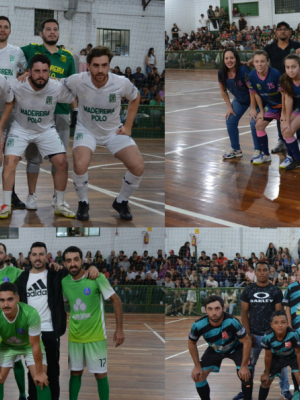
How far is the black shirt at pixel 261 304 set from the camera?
4.69 m

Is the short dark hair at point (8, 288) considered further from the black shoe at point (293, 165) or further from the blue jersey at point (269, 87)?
the blue jersey at point (269, 87)

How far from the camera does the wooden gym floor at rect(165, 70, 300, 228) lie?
498 cm

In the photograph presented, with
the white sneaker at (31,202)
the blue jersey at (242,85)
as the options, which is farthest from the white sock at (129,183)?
the blue jersey at (242,85)

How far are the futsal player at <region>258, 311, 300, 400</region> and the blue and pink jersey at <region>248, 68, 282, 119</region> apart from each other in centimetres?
302

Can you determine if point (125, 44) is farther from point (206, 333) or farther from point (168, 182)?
point (206, 333)

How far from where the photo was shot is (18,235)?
1594cm

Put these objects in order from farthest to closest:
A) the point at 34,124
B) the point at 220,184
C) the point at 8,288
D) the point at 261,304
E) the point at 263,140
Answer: the point at 263,140 → the point at 220,184 → the point at 34,124 → the point at 261,304 → the point at 8,288

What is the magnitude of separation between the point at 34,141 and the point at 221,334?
2.69 m

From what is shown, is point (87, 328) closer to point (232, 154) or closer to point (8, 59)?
point (8, 59)

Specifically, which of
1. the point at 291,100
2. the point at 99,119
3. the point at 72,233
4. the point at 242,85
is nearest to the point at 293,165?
the point at 291,100

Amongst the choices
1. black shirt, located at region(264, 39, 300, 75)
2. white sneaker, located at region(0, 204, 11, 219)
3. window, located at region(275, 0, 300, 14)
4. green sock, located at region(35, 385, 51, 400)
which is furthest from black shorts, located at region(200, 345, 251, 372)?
window, located at region(275, 0, 300, 14)

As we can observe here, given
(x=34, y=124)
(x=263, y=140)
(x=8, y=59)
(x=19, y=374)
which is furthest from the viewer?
(x=263, y=140)

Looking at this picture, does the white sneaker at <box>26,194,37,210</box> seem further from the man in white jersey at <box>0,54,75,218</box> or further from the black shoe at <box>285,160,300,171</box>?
the black shoe at <box>285,160,300,171</box>

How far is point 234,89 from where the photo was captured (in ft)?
21.9
